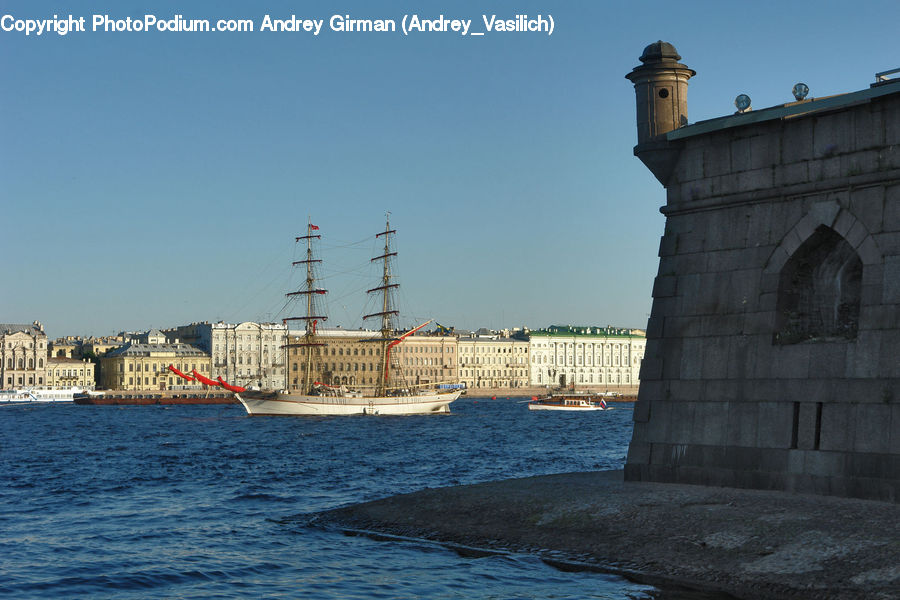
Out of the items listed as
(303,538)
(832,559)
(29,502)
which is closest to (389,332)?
(29,502)

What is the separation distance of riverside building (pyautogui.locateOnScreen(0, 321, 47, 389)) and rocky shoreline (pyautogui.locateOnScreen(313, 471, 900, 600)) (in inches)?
6900

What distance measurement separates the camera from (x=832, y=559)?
526 inches

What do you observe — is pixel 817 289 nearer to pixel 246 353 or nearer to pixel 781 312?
pixel 781 312

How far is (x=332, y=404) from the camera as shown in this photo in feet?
345

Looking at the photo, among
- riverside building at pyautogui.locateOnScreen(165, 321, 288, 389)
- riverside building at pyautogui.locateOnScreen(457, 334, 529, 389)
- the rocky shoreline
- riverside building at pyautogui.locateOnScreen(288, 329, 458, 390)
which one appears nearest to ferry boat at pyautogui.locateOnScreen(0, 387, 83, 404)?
riverside building at pyautogui.locateOnScreen(165, 321, 288, 389)

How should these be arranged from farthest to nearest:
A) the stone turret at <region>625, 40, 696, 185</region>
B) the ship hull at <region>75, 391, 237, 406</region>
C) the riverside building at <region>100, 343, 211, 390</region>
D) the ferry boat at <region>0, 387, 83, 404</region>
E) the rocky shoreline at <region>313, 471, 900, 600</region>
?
the riverside building at <region>100, 343, 211, 390</region>, the ferry boat at <region>0, 387, 83, 404</region>, the ship hull at <region>75, 391, 237, 406</region>, the stone turret at <region>625, 40, 696, 185</region>, the rocky shoreline at <region>313, 471, 900, 600</region>

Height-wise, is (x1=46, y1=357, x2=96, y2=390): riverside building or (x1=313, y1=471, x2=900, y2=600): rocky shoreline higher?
(x1=313, y1=471, x2=900, y2=600): rocky shoreline

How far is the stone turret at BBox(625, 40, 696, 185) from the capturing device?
19750mm

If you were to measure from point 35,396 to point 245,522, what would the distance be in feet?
492

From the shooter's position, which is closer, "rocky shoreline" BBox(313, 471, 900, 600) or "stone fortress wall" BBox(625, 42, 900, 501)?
"rocky shoreline" BBox(313, 471, 900, 600)

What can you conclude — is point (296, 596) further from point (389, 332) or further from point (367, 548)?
point (389, 332)

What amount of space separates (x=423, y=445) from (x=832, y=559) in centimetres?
3936

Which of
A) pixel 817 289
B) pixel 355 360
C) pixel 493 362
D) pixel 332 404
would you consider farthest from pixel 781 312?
pixel 493 362

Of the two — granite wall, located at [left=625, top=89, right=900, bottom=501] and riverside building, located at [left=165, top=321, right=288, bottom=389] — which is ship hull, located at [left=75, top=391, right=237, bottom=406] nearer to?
riverside building, located at [left=165, top=321, right=288, bottom=389]
